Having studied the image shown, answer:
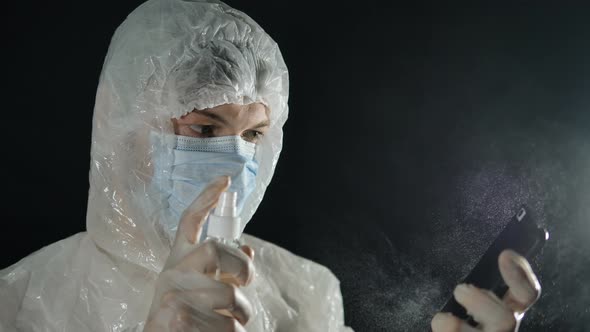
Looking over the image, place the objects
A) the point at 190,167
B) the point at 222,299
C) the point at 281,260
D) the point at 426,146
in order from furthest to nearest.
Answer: the point at 426,146 < the point at 281,260 < the point at 190,167 < the point at 222,299

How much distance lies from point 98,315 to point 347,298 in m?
1.15

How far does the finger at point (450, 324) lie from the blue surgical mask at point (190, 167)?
648 millimetres

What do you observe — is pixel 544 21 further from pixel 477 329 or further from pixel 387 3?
pixel 477 329

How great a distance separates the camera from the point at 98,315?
1670 millimetres

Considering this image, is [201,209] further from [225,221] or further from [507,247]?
[507,247]

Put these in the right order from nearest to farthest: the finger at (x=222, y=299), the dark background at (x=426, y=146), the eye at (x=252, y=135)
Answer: the finger at (x=222, y=299) → the eye at (x=252, y=135) → the dark background at (x=426, y=146)

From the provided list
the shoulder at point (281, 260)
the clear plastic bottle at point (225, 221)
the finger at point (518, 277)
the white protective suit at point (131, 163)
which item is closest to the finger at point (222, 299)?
the clear plastic bottle at point (225, 221)

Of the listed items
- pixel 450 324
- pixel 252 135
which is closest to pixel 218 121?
pixel 252 135

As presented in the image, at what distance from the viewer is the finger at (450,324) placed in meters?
1.38

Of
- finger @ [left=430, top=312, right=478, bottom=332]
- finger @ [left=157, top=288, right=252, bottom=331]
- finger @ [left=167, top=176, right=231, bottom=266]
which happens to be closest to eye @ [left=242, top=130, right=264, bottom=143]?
finger @ [left=167, top=176, right=231, bottom=266]

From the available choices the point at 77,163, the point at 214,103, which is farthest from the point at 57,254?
the point at 214,103

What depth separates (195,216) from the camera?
138cm

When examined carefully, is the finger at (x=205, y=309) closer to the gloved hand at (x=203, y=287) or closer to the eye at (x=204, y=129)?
the gloved hand at (x=203, y=287)

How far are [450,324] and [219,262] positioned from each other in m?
0.52
